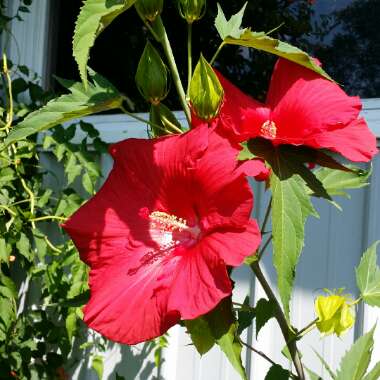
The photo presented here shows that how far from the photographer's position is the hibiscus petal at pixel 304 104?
58cm

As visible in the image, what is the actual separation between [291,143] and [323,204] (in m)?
1.00

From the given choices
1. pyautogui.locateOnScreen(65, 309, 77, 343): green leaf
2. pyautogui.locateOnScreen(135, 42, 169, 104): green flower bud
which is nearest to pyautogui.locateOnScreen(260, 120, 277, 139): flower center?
pyautogui.locateOnScreen(135, 42, 169, 104): green flower bud

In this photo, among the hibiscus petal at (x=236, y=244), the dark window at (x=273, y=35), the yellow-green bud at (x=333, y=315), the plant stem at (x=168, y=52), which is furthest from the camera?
the dark window at (x=273, y=35)

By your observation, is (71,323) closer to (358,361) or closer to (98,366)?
(98,366)

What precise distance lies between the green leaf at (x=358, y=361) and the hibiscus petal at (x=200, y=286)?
35cm

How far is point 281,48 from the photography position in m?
0.59

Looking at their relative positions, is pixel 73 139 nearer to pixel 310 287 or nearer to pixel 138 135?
pixel 138 135

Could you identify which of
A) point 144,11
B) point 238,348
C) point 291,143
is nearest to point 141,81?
point 144,11

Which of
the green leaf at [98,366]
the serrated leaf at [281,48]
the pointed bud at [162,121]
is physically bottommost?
the green leaf at [98,366]

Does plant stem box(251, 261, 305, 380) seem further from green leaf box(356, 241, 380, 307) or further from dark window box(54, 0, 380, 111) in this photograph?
dark window box(54, 0, 380, 111)

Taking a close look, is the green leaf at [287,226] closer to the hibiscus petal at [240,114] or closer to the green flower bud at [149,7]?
the hibiscus petal at [240,114]

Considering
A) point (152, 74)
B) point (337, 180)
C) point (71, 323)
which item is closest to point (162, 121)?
point (152, 74)

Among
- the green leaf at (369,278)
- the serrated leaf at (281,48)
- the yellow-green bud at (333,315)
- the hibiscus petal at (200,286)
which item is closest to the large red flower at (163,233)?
the hibiscus petal at (200,286)

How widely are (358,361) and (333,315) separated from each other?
0.09 meters
